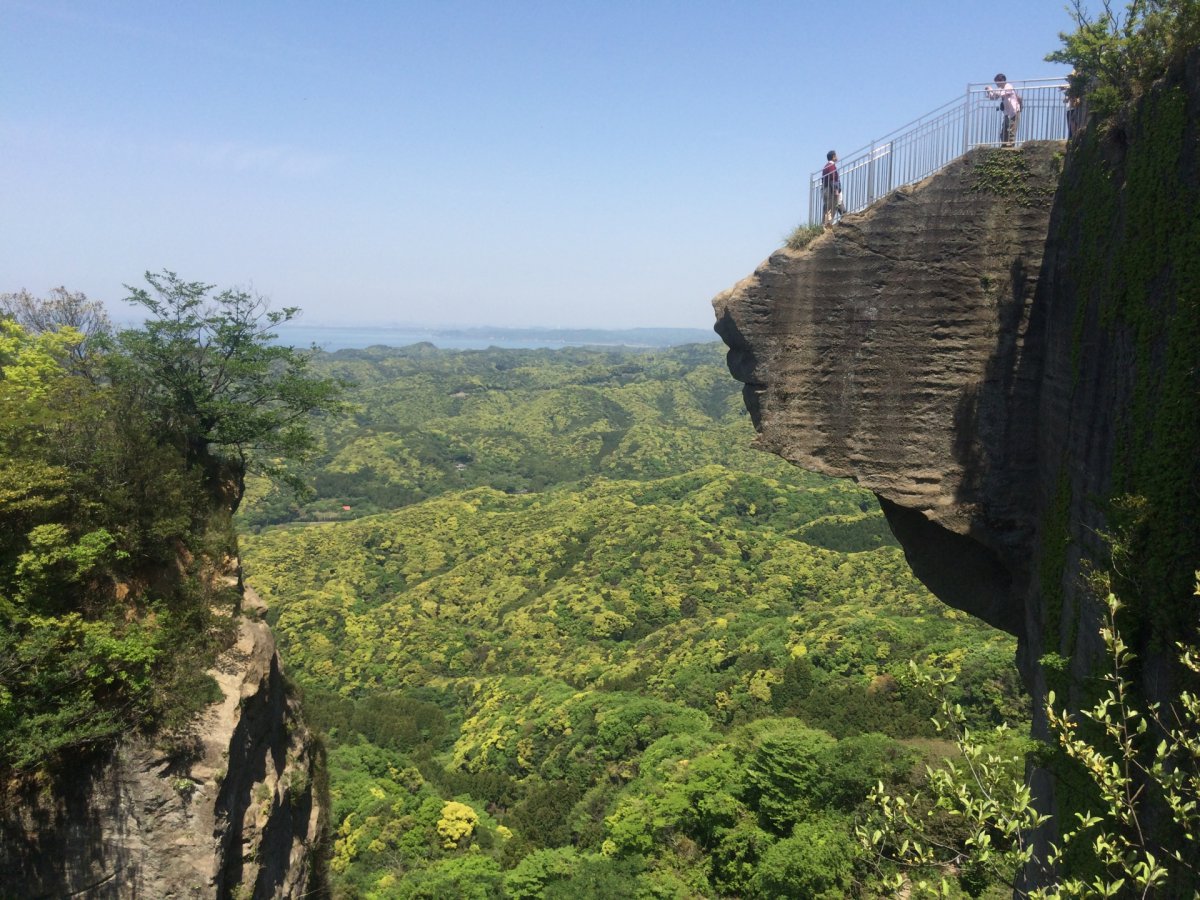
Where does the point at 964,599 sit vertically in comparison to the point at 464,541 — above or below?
Result: above

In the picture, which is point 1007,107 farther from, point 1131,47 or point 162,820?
point 162,820

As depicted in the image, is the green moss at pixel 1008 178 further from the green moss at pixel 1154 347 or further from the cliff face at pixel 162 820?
the cliff face at pixel 162 820

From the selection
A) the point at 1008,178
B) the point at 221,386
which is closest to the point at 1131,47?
the point at 1008,178

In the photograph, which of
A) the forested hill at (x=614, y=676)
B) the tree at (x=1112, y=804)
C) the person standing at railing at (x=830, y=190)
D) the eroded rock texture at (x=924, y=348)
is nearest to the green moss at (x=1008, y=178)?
the eroded rock texture at (x=924, y=348)

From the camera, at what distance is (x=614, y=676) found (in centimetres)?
4881

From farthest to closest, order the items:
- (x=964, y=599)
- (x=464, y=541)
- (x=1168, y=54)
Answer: (x=464, y=541) < (x=964, y=599) < (x=1168, y=54)

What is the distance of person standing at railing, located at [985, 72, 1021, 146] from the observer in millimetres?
11531

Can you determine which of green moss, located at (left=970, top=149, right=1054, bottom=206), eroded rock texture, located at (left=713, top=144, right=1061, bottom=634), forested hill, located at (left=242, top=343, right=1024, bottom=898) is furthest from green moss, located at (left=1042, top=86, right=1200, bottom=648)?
forested hill, located at (left=242, top=343, right=1024, bottom=898)

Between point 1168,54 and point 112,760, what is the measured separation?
17.4 meters

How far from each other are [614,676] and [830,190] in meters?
41.1

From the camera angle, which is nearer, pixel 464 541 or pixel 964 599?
pixel 964 599

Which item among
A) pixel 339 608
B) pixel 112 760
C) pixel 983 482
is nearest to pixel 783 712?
pixel 983 482

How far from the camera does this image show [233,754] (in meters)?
13.0

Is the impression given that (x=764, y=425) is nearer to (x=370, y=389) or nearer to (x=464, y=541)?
(x=464, y=541)
